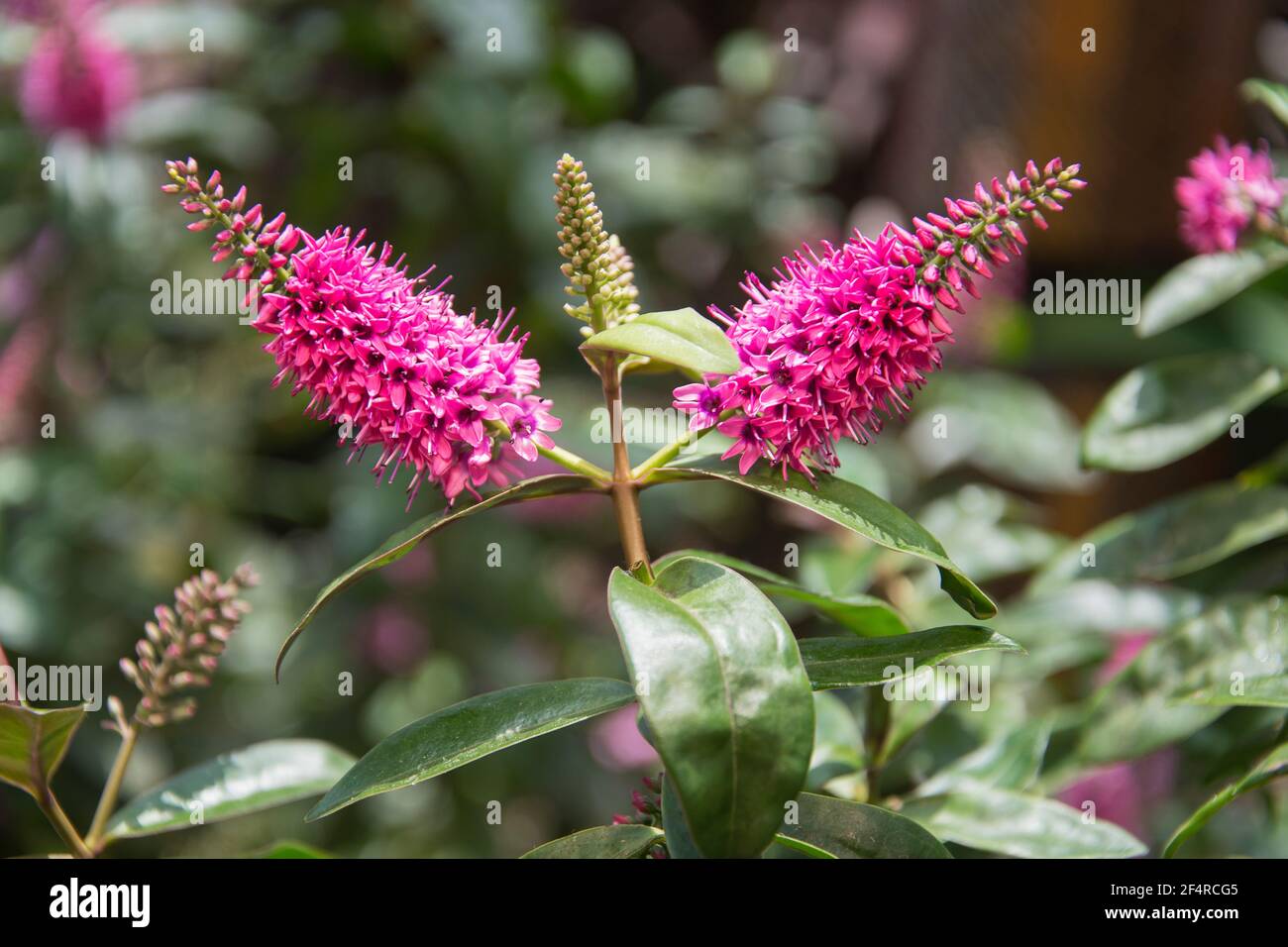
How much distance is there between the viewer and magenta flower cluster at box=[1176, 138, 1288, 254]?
95cm

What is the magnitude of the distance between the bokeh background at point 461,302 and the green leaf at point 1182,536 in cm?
60

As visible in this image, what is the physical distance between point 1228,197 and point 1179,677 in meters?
0.40

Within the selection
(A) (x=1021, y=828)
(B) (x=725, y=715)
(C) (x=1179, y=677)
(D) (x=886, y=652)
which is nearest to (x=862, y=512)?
(D) (x=886, y=652)

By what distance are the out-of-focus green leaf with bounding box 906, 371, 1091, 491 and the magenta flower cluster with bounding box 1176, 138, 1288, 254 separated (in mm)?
886

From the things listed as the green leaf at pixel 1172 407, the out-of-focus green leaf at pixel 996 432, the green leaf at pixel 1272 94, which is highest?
the green leaf at pixel 1272 94

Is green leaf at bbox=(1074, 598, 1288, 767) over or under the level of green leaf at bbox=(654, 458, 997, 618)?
under

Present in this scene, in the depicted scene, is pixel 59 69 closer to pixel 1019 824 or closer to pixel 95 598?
pixel 95 598

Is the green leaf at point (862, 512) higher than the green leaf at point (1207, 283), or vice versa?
the green leaf at point (1207, 283)

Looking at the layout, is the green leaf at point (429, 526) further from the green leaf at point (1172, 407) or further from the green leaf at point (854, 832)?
the green leaf at point (1172, 407)

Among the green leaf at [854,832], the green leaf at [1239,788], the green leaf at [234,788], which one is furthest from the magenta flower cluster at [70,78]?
the green leaf at [1239,788]

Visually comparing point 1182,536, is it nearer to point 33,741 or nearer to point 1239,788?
point 1239,788

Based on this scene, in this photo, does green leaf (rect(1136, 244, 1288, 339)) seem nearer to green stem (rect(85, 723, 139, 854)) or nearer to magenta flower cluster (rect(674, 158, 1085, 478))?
magenta flower cluster (rect(674, 158, 1085, 478))

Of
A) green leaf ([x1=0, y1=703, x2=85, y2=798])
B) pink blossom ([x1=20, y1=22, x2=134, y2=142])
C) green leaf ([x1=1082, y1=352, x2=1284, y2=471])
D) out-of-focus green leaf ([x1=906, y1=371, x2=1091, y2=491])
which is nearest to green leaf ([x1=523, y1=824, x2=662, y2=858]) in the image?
green leaf ([x1=0, y1=703, x2=85, y2=798])

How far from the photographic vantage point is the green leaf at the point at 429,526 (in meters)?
0.67
